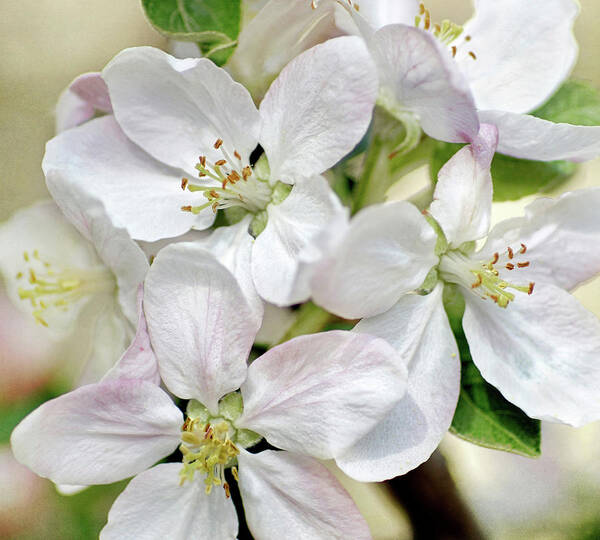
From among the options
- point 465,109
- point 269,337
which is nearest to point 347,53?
point 465,109

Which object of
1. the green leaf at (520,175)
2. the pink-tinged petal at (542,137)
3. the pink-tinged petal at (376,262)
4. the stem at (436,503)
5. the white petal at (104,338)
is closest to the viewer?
the pink-tinged petal at (376,262)

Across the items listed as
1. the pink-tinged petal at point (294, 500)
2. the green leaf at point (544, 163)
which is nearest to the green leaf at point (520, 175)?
the green leaf at point (544, 163)

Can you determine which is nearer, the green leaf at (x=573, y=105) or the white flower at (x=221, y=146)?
the white flower at (x=221, y=146)

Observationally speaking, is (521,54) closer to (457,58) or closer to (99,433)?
(457,58)

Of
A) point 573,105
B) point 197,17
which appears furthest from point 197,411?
point 573,105

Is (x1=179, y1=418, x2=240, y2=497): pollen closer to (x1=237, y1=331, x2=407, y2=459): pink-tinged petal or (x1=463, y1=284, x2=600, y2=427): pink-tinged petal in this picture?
(x1=237, y1=331, x2=407, y2=459): pink-tinged petal

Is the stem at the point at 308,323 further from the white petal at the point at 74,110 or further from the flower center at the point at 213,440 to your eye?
the white petal at the point at 74,110
